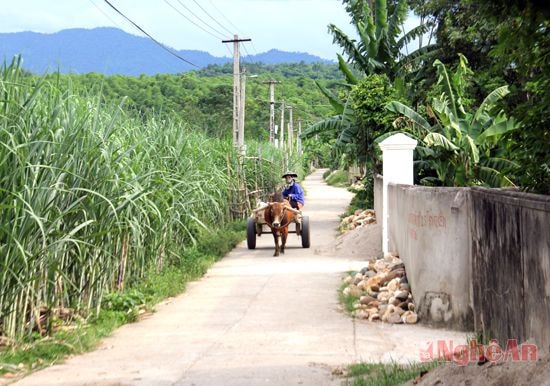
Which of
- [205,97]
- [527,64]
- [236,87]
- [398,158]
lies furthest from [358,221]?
[205,97]

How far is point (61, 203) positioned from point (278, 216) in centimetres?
864

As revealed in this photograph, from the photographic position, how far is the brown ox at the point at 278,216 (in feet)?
53.6

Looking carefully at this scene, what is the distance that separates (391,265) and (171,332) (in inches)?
156

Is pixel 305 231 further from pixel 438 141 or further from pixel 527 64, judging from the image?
pixel 527 64

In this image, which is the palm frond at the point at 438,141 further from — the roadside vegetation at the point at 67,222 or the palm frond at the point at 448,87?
the roadside vegetation at the point at 67,222

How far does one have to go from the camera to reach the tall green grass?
23.5 ft

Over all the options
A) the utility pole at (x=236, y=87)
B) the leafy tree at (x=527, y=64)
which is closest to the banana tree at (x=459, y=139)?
Answer: the utility pole at (x=236, y=87)

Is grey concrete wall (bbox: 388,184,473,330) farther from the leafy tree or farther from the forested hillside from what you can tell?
the forested hillside

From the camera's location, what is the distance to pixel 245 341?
8.05 metres

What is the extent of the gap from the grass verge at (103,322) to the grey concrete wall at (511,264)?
383cm

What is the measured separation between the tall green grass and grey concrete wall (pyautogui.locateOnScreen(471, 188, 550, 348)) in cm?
358

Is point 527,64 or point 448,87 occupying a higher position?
point 448,87

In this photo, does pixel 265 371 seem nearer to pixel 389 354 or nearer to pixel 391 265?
pixel 389 354

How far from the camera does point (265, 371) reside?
21.9 feet
